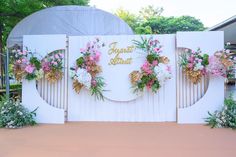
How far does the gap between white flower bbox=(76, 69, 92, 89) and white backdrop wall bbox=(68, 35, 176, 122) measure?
1.33 feet

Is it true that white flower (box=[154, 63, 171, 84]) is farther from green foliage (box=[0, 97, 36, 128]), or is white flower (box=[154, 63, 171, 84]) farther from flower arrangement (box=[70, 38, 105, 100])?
green foliage (box=[0, 97, 36, 128])

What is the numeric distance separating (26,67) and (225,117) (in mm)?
4497

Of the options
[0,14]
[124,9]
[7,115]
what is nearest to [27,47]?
[7,115]

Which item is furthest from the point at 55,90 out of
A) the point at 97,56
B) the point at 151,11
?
the point at 151,11

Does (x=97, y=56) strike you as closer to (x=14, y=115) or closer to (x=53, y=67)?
(x=53, y=67)

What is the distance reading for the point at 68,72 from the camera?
6863mm

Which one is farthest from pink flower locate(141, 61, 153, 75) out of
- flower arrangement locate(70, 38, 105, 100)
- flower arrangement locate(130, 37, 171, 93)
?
flower arrangement locate(70, 38, 105, 100)

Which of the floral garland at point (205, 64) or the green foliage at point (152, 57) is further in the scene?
the green foliage at point (152, 57)

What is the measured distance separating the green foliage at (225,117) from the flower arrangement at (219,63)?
2.21 ft

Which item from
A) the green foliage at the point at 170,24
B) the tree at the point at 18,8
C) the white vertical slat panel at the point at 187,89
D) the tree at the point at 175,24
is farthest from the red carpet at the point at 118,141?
the tree at the point at 175,24

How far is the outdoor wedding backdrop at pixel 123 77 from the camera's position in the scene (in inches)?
258

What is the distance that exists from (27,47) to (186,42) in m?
3.74

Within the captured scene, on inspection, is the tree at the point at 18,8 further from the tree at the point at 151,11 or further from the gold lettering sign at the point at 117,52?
Result: the tree at the point at 151,11

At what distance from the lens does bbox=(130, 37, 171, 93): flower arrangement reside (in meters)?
6.43
